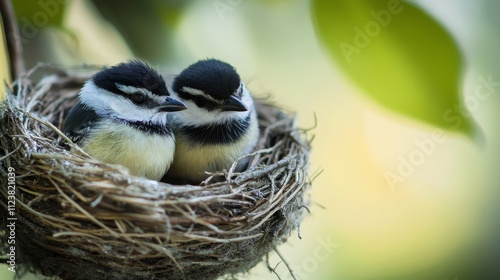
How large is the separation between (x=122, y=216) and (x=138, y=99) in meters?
0.54

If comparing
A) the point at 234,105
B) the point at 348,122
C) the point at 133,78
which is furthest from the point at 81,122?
the point at 348,122

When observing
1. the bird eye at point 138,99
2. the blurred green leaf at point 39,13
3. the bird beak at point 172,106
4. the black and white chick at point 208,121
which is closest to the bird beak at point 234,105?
the black and white chick at point 208,121

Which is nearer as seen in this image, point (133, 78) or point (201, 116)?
point (133, 78)

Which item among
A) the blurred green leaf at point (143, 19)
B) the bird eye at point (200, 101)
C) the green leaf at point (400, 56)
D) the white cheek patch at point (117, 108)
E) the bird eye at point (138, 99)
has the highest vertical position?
the green leaf at point (400, 56)

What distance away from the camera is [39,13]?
179cm

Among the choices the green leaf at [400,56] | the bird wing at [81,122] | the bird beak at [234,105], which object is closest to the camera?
A: the green leaf at [400,56]

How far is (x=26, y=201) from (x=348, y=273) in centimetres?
133

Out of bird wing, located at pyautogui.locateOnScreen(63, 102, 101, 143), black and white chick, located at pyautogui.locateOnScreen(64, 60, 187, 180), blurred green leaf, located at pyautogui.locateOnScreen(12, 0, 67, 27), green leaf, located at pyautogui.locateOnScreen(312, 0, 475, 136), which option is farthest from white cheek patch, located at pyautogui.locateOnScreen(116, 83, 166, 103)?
green leaf, located at pyautogui.locateOnScreen(312, 0, 475, 136)

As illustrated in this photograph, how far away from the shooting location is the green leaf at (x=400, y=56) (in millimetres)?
1256

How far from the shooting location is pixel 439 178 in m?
2.21

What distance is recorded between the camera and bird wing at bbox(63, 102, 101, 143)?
1736 millimetres

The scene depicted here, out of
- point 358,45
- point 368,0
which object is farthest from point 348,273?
point 368,0

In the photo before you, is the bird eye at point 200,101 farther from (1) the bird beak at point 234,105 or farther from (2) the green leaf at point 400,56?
(2) the green leaf at point 400,56

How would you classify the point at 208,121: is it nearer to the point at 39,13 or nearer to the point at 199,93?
the point at 199,93
